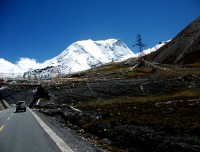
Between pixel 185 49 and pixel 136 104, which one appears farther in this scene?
pixel 185 49

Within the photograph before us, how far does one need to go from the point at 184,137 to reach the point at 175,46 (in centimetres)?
15579

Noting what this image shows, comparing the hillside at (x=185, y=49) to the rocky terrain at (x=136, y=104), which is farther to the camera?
the hillside at (x=185, y=49)

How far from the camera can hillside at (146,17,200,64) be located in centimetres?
14188

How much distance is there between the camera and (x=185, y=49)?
152 m

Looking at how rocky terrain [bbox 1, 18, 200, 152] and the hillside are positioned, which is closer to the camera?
rocky terrain [bbox 1, 18, 200, 152]

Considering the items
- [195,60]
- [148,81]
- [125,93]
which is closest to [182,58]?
[195,60]

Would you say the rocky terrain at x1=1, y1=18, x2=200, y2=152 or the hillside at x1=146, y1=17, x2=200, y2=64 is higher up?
the hillside at x1=146, y1=17, x2=200, y2=64

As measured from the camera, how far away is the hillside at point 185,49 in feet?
465

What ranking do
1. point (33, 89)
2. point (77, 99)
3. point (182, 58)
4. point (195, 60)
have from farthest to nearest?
point (182, 58), point (195, 60), point (33, 89), point (77, 99)

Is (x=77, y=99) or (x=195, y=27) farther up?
(x=195, y=27)

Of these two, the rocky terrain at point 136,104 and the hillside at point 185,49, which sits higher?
the hillside at point 185,49

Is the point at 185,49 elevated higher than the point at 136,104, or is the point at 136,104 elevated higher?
the point at 185,49

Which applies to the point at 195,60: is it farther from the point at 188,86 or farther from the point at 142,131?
the point at 142,131

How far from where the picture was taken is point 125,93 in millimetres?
68500
